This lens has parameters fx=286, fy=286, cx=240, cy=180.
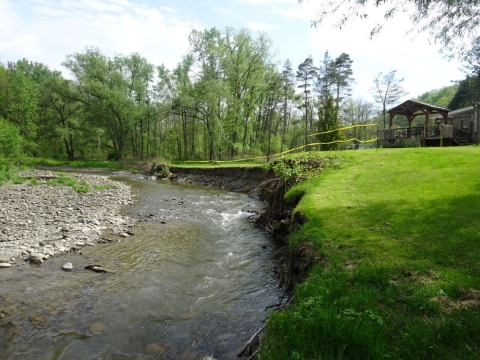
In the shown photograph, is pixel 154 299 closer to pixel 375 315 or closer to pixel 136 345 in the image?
pixel 136 345

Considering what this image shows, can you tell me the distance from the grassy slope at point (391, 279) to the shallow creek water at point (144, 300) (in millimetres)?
1411

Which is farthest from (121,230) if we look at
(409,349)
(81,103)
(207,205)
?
(81,103)

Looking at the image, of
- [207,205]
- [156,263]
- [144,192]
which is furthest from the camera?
[144,192]

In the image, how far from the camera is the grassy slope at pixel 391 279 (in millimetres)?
2910

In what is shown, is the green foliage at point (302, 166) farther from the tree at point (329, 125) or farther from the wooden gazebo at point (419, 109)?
the wooden gazebo at point (419, 109)

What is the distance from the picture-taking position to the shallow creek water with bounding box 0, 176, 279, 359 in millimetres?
4293

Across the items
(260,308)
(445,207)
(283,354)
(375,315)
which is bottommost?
(260,308)

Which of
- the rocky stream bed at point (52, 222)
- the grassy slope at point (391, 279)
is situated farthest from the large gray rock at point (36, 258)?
the grassy slope at point (391, 279)

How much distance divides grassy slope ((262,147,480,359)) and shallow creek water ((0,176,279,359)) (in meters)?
1.41

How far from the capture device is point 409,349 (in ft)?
9.09

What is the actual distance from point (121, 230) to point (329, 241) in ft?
24.1

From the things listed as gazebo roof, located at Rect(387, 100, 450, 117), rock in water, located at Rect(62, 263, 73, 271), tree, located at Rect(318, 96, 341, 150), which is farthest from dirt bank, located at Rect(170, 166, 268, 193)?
rock in water, located at Rect(62, 263, 73, 271)

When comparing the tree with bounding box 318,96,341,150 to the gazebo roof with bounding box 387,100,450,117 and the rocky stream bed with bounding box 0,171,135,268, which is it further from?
the rocky stream bed with bounding box 0,171,135,268

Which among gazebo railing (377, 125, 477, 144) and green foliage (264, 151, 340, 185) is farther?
gazebo railing (377, 125, 477, 144)
